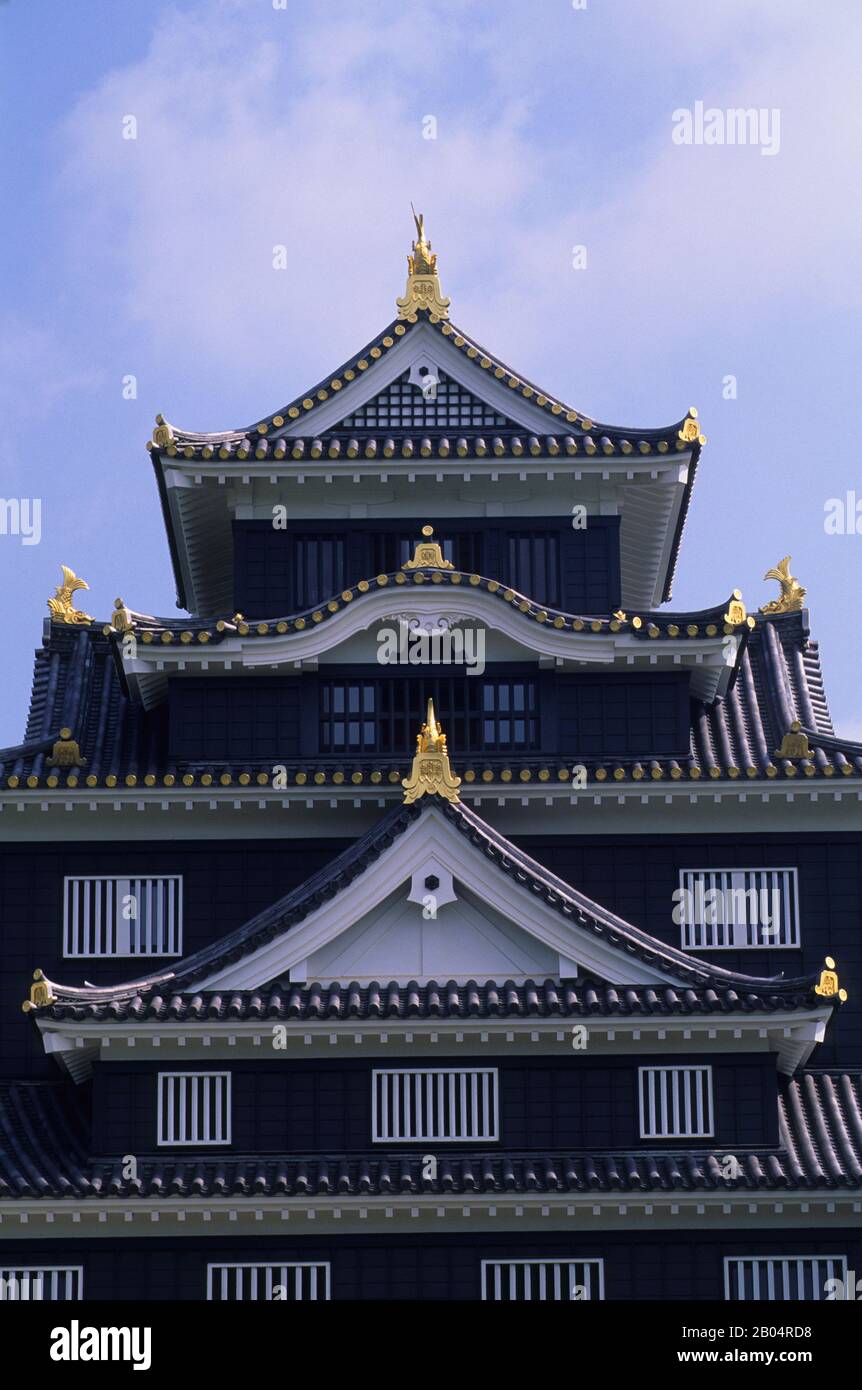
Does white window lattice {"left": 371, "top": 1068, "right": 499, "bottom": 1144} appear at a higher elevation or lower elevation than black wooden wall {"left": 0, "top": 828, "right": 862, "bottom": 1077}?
lower

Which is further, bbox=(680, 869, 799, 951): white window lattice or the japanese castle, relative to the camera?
bbox=(680, 869, 799, 951): white window lattice

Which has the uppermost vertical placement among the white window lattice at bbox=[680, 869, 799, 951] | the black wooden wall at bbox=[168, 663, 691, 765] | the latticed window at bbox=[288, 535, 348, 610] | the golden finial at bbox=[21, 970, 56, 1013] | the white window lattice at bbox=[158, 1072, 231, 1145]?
the latticed window at bbox=[288, 535, 348, 610]

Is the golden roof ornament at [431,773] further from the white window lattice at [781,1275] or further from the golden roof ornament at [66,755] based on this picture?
the white window lattice at [781,1275]

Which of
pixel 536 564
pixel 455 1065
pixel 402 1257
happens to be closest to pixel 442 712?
pixel 536 564

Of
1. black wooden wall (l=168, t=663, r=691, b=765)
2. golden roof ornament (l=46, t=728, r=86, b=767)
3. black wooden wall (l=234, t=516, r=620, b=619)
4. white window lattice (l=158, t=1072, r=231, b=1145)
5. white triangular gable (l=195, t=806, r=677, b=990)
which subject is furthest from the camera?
black wooden wall (l=234, t=516, r=620, b=619)

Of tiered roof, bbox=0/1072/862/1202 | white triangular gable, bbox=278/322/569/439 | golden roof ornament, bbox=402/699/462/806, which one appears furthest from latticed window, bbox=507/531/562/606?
tiered roof, bbox=0/1072/862/1202

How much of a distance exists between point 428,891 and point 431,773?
1636mm

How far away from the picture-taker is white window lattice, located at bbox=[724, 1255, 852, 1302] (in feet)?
106

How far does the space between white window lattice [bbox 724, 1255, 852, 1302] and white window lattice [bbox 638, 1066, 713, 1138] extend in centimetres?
182

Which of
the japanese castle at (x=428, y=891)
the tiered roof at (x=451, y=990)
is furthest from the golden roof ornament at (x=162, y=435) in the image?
the tiered roof at (x=451, y=990)

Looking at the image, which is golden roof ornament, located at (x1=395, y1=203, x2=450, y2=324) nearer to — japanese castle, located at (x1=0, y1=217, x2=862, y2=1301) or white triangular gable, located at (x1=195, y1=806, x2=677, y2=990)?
japanese castle, located at (x1=0, y1=217, x2=862, y2=1301)

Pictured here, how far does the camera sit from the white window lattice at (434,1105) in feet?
108

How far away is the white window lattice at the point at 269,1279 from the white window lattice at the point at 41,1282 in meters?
1.78
